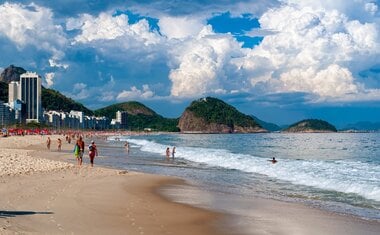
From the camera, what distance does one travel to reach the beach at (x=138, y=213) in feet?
33.4

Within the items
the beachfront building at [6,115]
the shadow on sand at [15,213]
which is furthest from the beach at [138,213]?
the beachfront building at [6,115]

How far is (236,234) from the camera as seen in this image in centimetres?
1020

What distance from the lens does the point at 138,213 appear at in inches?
489

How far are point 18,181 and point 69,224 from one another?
829cm

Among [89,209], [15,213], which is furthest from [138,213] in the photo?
[15,213]

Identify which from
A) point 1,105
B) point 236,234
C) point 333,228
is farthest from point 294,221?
point 1,105

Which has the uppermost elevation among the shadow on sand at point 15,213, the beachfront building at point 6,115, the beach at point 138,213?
the beachfront building at point 6,115

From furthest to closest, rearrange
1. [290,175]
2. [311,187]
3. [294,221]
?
[290,175], [311,187], [294,221]

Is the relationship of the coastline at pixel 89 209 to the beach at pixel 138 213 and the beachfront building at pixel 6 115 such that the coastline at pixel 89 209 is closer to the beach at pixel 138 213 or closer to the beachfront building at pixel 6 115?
the beach at pixel 138 213

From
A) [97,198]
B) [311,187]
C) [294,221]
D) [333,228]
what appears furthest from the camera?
[311,187]

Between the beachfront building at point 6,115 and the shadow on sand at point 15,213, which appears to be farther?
the beachfront building at point 6,115

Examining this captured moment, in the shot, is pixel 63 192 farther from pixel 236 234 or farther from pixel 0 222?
pixel 236 234

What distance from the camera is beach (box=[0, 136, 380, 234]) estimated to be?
10172 mm

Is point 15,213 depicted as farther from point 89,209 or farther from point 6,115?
point 6,115
